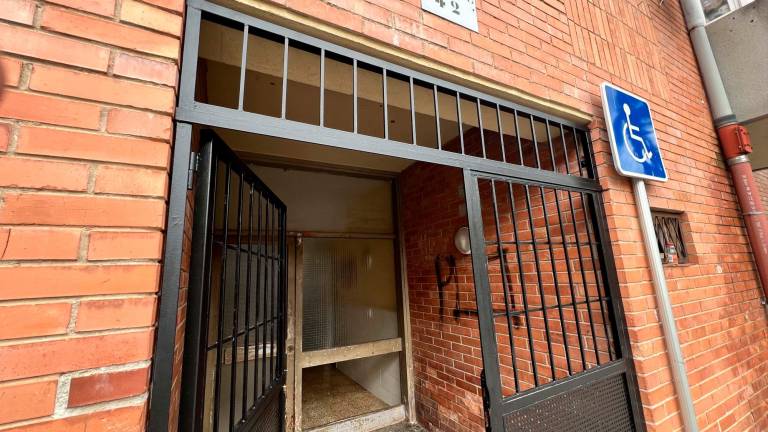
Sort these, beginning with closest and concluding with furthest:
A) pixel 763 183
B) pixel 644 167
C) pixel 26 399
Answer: pixel 26 399 < pixel 644 167 < pixel 763 183

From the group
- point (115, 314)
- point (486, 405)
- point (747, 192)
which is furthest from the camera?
point (747, 192)

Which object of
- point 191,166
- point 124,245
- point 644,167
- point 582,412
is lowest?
point 582,412

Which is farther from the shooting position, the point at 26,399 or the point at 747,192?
the point at 747,192

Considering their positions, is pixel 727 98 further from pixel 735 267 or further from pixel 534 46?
pixel 534 46

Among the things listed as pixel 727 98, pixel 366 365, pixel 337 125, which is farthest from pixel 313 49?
pixel 727 98

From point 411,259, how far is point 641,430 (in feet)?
7.79

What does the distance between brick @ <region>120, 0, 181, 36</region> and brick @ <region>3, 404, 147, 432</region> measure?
108 cm

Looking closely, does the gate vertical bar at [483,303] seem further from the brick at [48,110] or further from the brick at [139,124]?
the brick at [48,110]

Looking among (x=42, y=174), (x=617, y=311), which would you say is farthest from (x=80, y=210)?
(x=617, y=311)

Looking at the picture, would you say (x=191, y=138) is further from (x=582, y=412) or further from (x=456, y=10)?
(x=582, y=412)

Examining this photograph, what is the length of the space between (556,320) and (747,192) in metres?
2.35

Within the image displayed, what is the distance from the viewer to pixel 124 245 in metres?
0.78

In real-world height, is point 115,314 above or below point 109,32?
below

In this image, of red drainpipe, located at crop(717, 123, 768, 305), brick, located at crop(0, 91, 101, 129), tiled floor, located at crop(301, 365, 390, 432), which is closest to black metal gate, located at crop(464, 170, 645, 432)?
brick, located at crop(0, 91, 101, 129)
